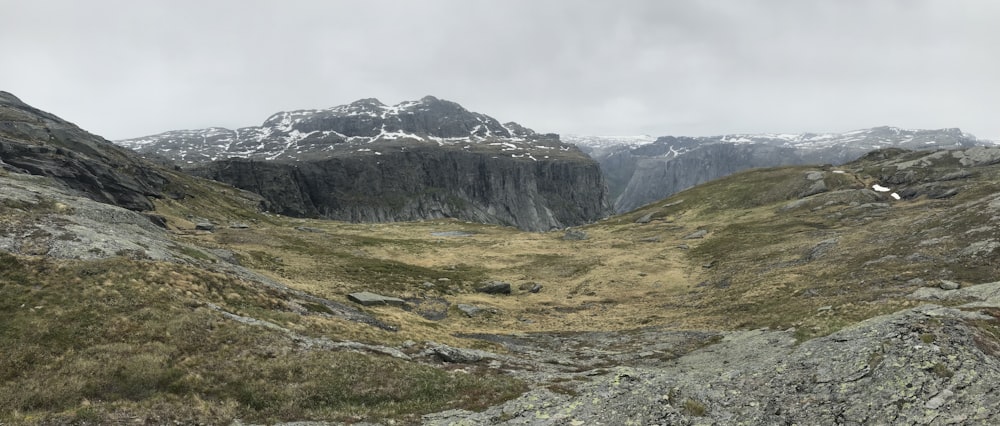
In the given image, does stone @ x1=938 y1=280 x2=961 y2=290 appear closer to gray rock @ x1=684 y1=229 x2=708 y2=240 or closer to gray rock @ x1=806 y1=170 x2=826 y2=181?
gray rock @ x1=684 y1=229 x2=708 y2=240

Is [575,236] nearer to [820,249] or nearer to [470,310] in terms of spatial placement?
[820,249]

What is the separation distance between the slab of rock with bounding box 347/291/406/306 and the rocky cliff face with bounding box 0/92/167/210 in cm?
8031

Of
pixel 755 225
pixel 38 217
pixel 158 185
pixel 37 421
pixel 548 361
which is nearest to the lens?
pixel 37 421

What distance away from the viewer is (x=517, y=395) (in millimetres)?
20875

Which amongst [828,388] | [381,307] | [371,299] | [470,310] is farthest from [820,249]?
[371,299]

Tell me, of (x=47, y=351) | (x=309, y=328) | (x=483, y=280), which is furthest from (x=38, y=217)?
(x=483, y=280)

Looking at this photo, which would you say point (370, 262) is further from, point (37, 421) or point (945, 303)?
point (945, 303)

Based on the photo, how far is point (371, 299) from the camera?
48.4m

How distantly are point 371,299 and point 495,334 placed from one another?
50.0 ft

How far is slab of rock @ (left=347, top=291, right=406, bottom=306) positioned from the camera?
1873 inches

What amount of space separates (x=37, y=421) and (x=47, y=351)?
7.48m

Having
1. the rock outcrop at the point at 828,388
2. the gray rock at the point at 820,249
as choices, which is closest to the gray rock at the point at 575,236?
the gray rock at the point at 820,249

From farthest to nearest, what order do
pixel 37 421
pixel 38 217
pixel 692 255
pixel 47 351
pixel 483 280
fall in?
pixel 692 255
pixel 483 280
pixel 38 217
pixel 47 351
pixel 37 421

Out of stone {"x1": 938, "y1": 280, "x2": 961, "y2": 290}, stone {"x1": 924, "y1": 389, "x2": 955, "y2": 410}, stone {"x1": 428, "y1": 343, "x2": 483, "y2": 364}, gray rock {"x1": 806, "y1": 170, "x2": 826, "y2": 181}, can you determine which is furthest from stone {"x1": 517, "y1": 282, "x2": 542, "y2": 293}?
gray rock {"x1": 806, "y1": 170, "x2": 826, "y2": 181}
